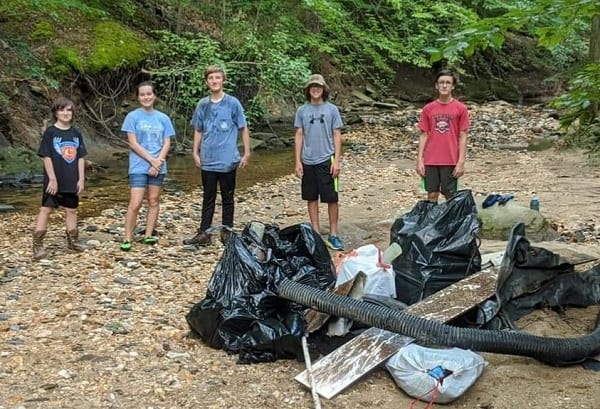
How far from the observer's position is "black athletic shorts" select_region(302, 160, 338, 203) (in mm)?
6371

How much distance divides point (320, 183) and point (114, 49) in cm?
921

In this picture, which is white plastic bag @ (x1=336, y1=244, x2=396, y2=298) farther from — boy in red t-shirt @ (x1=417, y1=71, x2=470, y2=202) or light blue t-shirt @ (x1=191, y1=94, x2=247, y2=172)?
light blue t-shirt @ (x1=191, y1=94, x2=247, y2=172)

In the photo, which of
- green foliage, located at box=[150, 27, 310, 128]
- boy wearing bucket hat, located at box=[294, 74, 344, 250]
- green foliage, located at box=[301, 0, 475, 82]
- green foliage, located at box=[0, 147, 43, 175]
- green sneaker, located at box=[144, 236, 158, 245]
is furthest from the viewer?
green foliage, located at box=[301, 0, 475, 82]

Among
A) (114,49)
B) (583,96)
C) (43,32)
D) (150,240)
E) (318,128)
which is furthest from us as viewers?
(114,49)

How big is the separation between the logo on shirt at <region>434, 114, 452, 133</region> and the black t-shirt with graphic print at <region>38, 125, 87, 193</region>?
3322 mm

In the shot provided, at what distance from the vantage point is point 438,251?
4414 millimetres

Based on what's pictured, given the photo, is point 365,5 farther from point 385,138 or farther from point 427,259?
point 427,259

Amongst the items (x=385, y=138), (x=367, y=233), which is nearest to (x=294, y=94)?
(x=385, y=138)

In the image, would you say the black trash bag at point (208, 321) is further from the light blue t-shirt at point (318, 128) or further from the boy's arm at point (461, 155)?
the boy's arm at point (461, 155)

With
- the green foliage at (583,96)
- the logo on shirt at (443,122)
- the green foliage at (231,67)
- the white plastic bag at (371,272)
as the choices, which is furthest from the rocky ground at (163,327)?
the green foliage at (231,67)

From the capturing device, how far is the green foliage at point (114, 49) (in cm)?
1370

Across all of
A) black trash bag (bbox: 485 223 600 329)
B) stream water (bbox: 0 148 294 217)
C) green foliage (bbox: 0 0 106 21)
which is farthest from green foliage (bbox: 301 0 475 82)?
black trash bag (bbox: 485 223 600 329)

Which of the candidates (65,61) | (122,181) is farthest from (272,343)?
(65,61)

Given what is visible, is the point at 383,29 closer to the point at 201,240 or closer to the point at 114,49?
the point at 114,49
